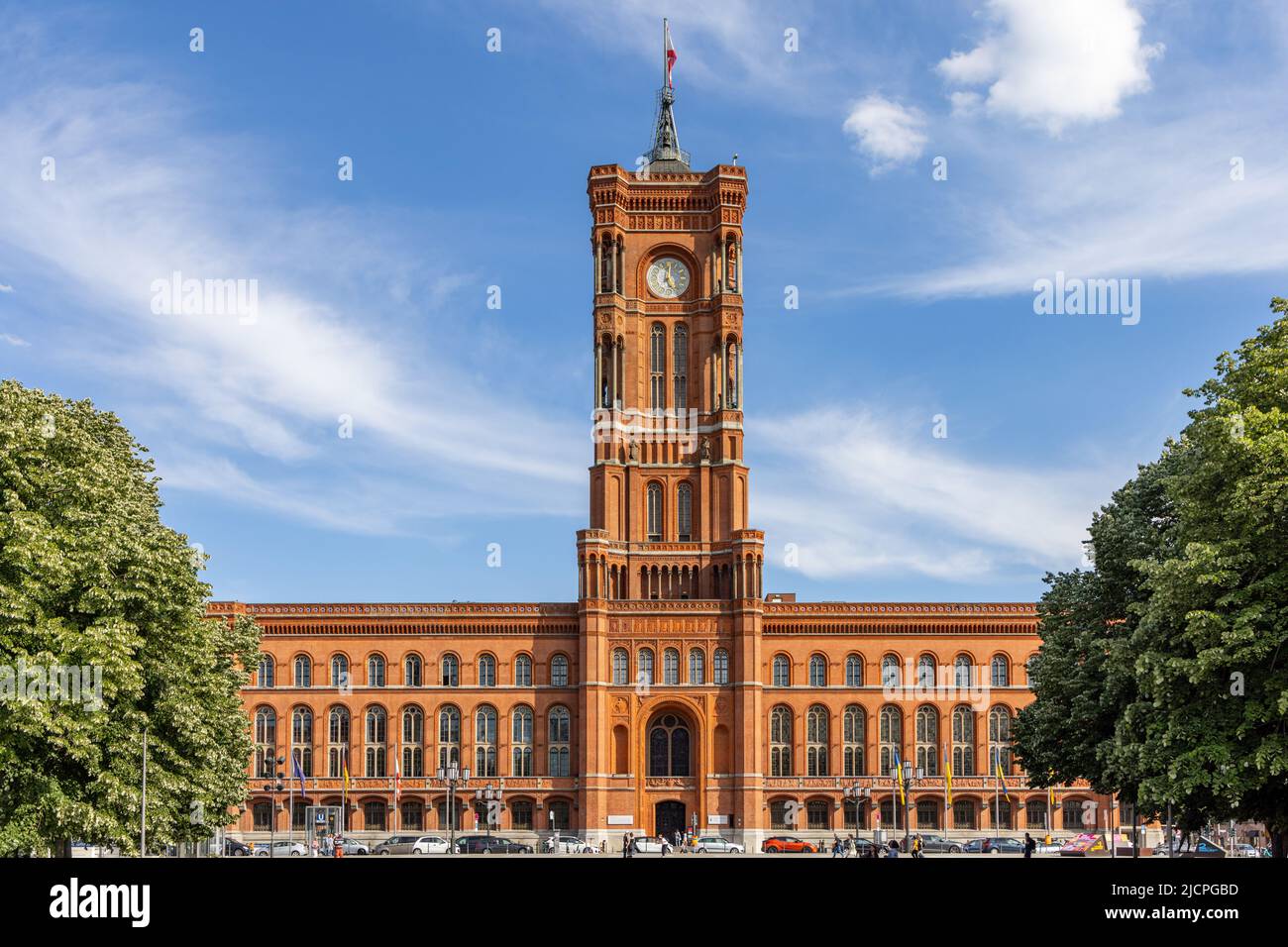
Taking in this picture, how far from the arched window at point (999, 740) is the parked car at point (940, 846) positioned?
672cm

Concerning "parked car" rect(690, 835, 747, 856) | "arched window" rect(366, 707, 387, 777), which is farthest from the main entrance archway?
"arched window" rect(366, 707, 387, 777)

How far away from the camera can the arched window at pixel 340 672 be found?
94.9 m

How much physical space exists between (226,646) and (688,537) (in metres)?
46.0

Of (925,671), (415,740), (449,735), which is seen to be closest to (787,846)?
(925,671)

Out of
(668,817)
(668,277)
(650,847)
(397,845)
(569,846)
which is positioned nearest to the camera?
(650,847)

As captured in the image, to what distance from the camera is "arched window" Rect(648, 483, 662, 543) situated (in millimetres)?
98188

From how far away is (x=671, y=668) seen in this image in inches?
3661

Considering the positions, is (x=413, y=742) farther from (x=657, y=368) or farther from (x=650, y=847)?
(x=657, y=368)

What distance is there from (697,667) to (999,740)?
806 inches

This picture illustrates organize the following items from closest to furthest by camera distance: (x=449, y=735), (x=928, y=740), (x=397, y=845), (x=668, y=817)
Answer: (x=397, y=845) < (x=668, y=817) < (x=928, y=740) < (x=449, y=735)

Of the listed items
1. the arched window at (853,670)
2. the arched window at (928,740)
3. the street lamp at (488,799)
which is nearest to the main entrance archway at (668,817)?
the street lamp at (488,799)

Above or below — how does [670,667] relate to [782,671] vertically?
above

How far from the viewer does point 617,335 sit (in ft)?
328
